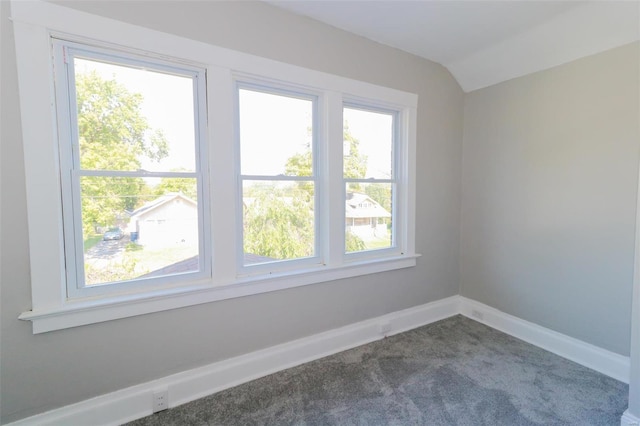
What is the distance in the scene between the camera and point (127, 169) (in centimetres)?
166

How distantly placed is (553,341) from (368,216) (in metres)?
1.90

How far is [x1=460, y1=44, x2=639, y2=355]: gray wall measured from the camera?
2029 mm

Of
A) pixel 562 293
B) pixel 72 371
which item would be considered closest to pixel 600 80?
pixel 562 293

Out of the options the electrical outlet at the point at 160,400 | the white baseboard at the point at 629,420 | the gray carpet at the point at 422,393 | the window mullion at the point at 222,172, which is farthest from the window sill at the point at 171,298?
the white baseboard at the point at 629,420

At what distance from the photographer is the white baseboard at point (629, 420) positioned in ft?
4.92

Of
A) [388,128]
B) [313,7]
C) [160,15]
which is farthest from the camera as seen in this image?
[388,128]

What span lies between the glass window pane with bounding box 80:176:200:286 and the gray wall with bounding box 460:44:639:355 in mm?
2826

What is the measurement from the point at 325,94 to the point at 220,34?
0.84 meters

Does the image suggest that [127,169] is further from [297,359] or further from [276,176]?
[297,359]

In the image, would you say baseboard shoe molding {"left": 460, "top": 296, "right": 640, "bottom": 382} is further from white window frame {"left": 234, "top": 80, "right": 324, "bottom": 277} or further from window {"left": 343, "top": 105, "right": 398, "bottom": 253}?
white window frame {"left": 234, "top": 80, "right": 324, "bottom": 277}

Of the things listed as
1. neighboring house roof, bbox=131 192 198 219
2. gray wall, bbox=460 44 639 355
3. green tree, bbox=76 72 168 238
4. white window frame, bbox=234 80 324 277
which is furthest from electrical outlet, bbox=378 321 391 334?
green tree, bbox=76 72 168 238

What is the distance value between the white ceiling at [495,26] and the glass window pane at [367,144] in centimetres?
66

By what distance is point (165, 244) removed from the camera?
5.84 ft

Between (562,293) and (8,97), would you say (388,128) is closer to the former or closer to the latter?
(562,293)
